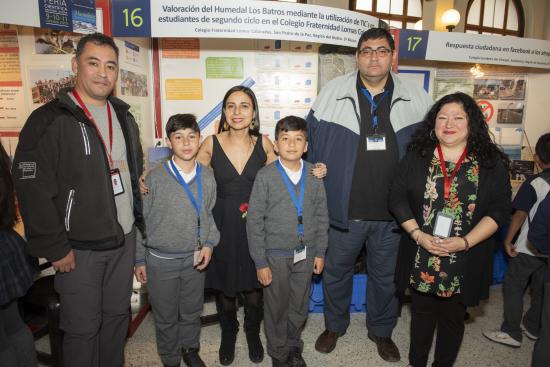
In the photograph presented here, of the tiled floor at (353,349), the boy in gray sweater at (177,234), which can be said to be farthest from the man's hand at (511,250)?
the boy in gray sweater at (177,234)

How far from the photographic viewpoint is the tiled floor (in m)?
2.29

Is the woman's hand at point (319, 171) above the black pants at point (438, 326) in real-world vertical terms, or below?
above

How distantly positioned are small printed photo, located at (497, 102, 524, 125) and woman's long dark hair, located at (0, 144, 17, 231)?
14.8 feet

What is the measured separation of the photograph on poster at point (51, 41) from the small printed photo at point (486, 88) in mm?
4010

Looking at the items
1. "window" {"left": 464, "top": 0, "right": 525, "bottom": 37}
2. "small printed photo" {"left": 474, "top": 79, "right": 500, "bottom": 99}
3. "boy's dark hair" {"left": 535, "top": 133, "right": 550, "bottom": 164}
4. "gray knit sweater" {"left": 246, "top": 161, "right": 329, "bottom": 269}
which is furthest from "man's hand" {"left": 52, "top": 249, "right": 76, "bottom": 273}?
"window" {"left": 464, "top": 0, "right": 525, "bottom": 37}

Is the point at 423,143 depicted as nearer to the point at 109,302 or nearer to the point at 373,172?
the point at 373,172

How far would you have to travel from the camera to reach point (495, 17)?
8594 mm

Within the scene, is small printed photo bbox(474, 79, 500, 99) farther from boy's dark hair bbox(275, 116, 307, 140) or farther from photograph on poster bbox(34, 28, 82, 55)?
photograph on poster bbox(34, 28, 82, 55)

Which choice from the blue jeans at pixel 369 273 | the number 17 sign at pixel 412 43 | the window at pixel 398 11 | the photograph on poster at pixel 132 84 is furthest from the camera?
the window at pixel 398 11

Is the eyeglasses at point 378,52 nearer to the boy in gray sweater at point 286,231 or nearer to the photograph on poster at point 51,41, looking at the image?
the boy in gray sweater at point 286,231

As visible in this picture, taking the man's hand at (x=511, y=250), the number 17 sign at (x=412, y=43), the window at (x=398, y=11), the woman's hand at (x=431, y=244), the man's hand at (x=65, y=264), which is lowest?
the man's hand at (x=511, y=250)

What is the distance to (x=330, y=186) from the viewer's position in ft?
7.30

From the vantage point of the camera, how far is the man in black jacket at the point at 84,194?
1488mm

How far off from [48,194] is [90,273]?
456 millimetres
